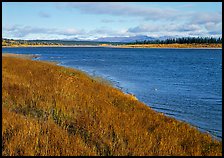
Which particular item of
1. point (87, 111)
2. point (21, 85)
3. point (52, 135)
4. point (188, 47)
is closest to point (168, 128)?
point (87, 111)

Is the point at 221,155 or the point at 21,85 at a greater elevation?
the point at 21,85

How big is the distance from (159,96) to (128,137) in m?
14.5

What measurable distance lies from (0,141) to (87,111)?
11.8 ft

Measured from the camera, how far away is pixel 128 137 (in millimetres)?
7199

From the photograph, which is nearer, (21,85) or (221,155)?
(221,155)

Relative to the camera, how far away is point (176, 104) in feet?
60.8

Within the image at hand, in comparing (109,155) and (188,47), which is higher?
(188,47)

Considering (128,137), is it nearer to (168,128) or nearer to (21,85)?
(168,128)

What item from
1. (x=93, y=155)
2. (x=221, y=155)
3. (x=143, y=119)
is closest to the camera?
(x=93, y=155)

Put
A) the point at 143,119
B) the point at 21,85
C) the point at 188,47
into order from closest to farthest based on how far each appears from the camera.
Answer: the point at 143,119, the point at 21,85, the point at 188,47

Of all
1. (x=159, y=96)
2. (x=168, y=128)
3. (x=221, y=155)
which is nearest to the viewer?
(x=221, y=155)

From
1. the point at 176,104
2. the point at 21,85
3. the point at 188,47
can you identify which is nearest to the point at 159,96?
the point at 176,104

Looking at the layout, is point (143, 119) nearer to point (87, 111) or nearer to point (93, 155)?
→ point (87, 111)

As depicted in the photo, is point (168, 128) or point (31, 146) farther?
point (168, 128)
